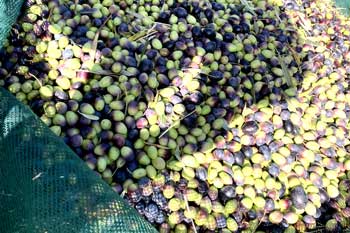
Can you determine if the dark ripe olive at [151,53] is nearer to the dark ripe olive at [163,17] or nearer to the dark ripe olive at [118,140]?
the dark ripe olive at [163,17]

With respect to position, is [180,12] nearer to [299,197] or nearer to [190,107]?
[190,107]

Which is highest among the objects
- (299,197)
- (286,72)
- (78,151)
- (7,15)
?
(7,15)

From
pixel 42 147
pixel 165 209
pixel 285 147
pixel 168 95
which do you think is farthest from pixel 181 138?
pixel 42 147

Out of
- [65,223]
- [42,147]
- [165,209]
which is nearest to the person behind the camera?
[65,223]

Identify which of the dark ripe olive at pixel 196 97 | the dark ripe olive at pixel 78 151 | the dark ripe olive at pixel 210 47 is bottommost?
the dark ripe olive at pixel 78 151

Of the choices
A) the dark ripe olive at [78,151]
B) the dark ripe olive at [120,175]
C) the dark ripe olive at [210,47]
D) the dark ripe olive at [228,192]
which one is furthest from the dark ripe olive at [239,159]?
the dark ripe olive at [78,151]

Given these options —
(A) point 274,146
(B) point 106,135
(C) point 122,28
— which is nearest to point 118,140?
(B) point 106,135

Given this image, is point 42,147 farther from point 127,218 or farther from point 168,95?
point 168,95

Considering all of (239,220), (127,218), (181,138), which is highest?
(127,218)
